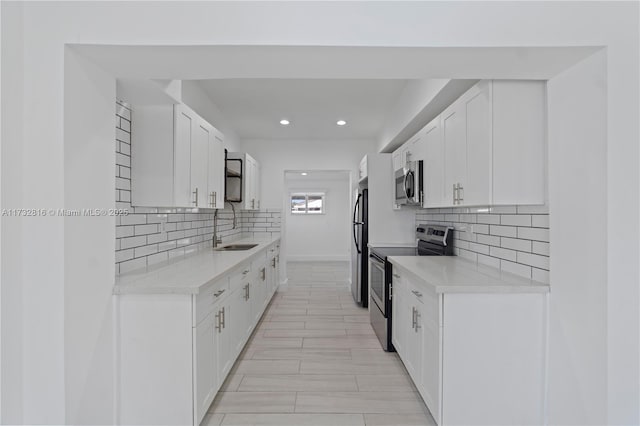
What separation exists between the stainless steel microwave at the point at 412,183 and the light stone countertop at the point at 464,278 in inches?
24.4

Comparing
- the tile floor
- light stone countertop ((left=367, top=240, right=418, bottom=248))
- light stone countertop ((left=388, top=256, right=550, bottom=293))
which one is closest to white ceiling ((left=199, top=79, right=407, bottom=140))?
light stone countertop ((left=367, top=240, right=418, bottom=248))

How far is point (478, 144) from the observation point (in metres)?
2.09

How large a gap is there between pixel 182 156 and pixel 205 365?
1.44 meters

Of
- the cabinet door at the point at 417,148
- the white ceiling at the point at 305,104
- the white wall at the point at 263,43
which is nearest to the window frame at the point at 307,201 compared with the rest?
the white ceiling at the point at 305,104

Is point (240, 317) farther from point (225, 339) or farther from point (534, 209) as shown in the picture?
point (534, 209)

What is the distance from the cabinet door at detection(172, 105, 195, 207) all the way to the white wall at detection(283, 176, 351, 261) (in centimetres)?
701

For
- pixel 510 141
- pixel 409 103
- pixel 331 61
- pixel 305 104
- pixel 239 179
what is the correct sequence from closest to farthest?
1. pixel 331 61
2. pixel 510 141
3. pixel 409 103
4. pixel 305 104
5. pixel 239 179

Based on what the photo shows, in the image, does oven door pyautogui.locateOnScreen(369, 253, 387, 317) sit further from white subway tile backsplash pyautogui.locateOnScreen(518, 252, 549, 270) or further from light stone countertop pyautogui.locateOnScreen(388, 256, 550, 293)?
white subway tile backsplash pyautogui.locateOnScreen(518, 252, 549, 270)

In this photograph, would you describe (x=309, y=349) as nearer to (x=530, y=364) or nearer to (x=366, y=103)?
(x=530, y=364)

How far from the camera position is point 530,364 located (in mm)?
1891

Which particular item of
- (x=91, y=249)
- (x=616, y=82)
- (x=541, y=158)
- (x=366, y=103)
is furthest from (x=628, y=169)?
(x=366, y=103)

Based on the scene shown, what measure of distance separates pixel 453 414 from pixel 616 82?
1.82 meters

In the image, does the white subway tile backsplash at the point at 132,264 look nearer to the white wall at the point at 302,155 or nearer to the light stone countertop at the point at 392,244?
the light stone countertop at the point at 392,244

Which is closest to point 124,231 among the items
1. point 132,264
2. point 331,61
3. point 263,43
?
point 132,264
